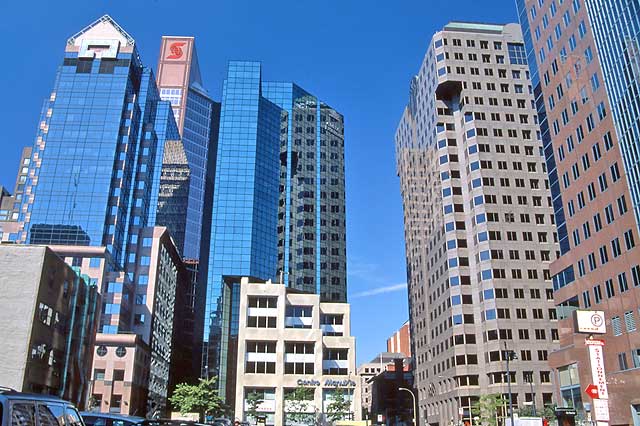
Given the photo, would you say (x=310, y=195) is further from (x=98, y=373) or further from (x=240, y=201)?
(x=98, y=373)

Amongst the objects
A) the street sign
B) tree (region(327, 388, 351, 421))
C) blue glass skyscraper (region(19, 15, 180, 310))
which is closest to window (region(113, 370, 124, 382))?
blue glass skyscraper (region(19, 15, 180, 310))

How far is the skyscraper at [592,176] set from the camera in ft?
180

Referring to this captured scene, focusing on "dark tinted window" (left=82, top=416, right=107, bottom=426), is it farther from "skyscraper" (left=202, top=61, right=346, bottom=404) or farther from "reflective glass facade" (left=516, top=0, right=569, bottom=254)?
"skyscraper" (left=202, top=61, right=346, bottom=404)

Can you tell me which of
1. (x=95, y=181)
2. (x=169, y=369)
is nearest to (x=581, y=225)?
(x=95, y=181)

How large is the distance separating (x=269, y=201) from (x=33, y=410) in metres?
129

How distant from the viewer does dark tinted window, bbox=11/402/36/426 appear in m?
6.83

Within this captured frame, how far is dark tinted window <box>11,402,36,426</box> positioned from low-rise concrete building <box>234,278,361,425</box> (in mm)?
87635

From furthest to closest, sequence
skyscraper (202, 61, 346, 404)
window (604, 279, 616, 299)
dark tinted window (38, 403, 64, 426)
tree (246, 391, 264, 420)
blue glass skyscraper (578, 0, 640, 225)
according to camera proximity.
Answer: skyscraper (202, 61, 346, 404) → tree (246, 391, 264, 420) → window (604, 279, 616, 299) → blue glass skyscraper (578, 0, 640, 225) → dark tinted window (38, 403, 64, 426)

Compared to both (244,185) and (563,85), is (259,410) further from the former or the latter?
(563,85)

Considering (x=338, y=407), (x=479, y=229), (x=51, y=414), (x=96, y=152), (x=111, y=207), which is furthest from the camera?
(x=96, y=152)

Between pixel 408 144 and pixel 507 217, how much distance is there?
46.5 meters

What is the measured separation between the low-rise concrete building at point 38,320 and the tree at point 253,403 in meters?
34.8

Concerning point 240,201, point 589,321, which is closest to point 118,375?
point 240,201

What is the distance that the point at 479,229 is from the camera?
103562 millimetres
